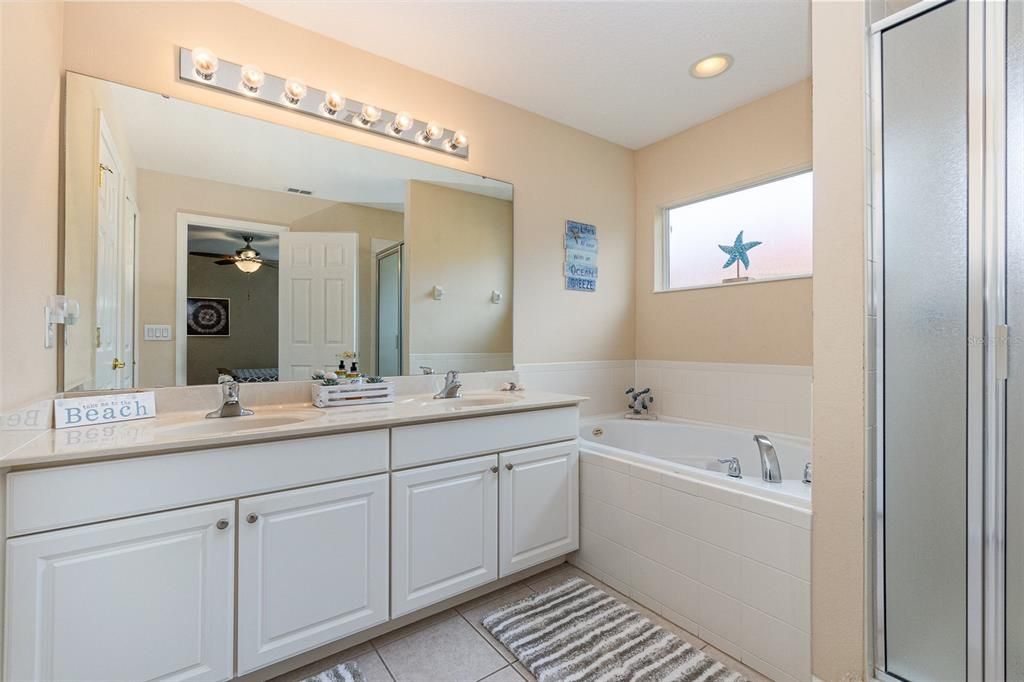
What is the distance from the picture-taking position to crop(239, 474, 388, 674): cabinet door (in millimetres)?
1377

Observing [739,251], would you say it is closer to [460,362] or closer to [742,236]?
[742,236]

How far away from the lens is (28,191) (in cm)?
127

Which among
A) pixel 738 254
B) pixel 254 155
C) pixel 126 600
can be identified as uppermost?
pixel 254 155

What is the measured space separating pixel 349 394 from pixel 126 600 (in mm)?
953

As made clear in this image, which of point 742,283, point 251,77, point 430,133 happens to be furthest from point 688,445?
point 251,77

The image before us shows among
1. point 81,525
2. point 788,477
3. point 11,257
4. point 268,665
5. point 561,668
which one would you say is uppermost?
point 11,257

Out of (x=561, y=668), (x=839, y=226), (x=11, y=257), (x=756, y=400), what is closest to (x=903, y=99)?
(x=839, y=226)

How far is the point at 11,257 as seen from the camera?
1159 millimetres

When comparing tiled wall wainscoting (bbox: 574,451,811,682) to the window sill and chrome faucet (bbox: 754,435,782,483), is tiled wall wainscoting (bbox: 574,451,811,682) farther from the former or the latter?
the window sill

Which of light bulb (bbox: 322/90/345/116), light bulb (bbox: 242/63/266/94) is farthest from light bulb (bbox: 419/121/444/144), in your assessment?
light bulb (bbox: 242/63/266/94)

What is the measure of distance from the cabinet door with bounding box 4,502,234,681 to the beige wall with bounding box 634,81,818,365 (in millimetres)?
2680

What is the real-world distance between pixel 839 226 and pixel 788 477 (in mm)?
1561

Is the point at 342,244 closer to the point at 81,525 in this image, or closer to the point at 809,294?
the point at 81,525

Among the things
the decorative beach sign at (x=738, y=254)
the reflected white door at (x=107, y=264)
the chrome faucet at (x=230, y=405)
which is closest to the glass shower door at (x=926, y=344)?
the decorative beach sign at (x=738, y=254)
